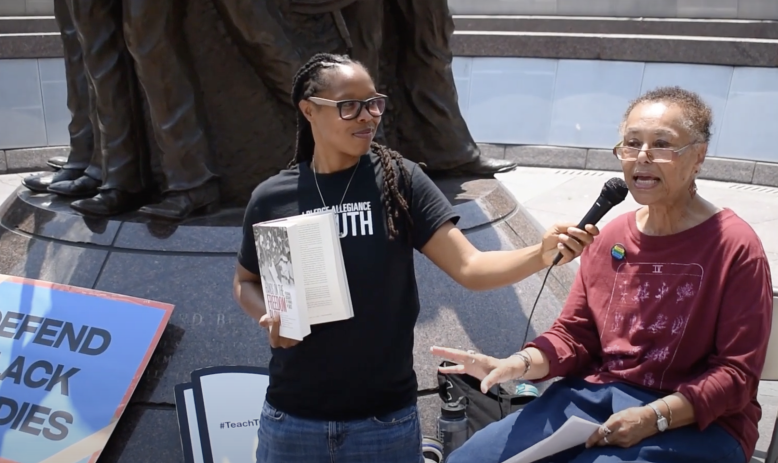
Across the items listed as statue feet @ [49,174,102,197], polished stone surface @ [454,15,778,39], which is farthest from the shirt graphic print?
polished stone surface @ [454,15,778,39]

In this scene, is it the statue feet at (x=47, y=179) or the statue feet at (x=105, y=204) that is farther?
the statue feet at (x=47, y=179)

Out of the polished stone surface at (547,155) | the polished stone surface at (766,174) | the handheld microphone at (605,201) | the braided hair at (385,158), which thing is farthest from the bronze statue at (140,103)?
the polished stone surface at (766,174)

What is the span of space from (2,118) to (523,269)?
8.64m

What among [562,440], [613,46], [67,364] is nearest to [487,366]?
[562,440]

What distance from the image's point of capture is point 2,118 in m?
9.11

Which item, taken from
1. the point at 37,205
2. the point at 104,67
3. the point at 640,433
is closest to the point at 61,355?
the point at 37,205

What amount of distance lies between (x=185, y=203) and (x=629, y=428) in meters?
2.39

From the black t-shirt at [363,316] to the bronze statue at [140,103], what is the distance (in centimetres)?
184

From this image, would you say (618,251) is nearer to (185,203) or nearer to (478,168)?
(185,203)

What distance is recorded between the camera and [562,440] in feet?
6.19

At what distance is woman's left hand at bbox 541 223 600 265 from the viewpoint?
1.74 metres

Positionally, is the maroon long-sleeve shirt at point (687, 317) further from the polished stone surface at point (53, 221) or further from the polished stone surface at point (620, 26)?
the polished stone surface at point (620, 26)

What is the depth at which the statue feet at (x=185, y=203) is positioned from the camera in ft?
11.9

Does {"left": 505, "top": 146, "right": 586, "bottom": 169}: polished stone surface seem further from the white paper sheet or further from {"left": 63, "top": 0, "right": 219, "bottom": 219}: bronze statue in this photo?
the white paper sheet
